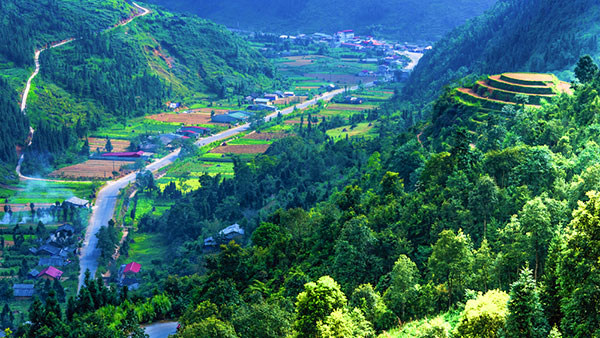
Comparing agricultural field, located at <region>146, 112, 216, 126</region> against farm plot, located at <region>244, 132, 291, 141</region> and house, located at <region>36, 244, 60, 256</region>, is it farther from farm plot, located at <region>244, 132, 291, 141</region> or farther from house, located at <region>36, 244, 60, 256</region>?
house, located at <region>36, 244, 60, 256</region>

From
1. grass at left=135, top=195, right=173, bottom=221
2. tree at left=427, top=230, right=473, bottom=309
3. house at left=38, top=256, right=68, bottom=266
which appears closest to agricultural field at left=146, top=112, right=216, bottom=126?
grass at left=135, top=195, right=173, bottom=221

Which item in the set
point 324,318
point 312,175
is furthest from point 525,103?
point 324,318

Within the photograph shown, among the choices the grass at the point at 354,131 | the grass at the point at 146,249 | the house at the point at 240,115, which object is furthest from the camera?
the house at the point at 240,115

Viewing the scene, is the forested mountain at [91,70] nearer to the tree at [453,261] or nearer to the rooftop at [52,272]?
the rooftop at [52,272]

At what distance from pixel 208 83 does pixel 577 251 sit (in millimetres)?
165521

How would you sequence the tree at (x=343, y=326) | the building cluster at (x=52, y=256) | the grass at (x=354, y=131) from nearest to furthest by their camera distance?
the tree at (x=343, y=326) < the building cluster at (x=52, y=256) < the grass at (x=354, y=131)

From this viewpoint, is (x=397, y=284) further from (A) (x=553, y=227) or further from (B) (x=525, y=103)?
(B) (x=525, y=103)

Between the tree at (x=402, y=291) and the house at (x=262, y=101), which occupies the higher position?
the house at (x=262, y=101)

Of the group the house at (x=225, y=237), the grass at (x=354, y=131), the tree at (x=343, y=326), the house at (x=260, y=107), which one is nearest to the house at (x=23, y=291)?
the house at (x=225, y=237)

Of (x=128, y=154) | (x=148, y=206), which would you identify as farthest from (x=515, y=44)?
(x=128, y=154)

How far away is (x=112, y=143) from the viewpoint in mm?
139750

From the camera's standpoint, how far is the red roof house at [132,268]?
84719mm

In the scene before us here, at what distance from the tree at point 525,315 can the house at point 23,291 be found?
63851 mm

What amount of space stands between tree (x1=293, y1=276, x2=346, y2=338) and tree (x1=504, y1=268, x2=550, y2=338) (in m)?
10.9
